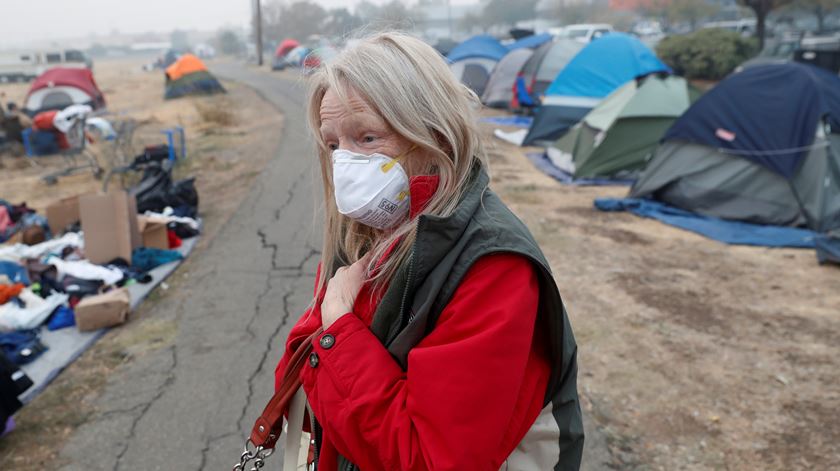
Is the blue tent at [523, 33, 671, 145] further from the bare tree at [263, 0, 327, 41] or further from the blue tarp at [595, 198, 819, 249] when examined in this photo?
the bare tree at [263, 0, 327, 41]

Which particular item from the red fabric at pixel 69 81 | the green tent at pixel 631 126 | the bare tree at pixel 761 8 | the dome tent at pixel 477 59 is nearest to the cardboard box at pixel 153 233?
the green tent at pixel 631 126

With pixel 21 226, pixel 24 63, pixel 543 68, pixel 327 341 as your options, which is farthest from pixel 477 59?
pixel 24 63

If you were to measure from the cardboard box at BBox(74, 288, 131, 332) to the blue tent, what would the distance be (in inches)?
389

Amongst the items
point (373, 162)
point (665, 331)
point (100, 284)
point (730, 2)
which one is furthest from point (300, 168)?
point (730, 2)

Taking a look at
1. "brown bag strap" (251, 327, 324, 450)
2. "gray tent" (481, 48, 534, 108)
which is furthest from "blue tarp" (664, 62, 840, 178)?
"gray tent" (481, 48, 534, 108)

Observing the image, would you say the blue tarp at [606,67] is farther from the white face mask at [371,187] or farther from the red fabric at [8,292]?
the white face mask at [371,187]

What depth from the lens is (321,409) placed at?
1214 mm

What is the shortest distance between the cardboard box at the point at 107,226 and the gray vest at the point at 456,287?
554 centimetres

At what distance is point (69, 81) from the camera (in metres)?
18.6

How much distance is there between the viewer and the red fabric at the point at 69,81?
1830 centimetres

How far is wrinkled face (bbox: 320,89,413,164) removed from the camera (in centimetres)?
131

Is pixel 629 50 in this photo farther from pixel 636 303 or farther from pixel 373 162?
pixel 373 162

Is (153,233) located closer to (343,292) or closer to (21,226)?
(21,226)

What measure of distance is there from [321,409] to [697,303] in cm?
452
